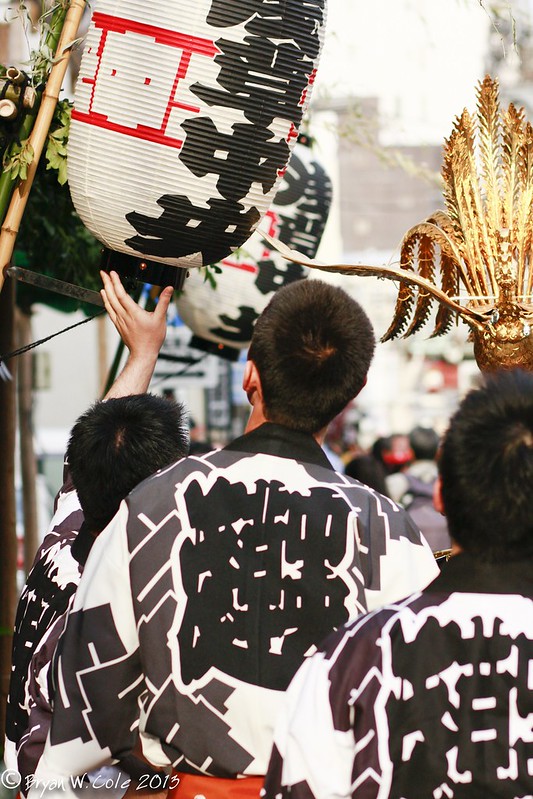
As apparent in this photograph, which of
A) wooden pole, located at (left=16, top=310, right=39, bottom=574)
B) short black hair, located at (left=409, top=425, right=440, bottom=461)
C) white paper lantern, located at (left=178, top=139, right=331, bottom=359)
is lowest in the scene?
wooden pole, located at (left=16, top=310, right=39, bottom=574)

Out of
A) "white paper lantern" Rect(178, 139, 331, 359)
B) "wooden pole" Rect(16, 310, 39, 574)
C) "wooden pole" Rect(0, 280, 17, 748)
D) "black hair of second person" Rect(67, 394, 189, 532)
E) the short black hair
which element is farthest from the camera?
the short black hair

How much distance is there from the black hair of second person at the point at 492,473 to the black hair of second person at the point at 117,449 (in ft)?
3.25

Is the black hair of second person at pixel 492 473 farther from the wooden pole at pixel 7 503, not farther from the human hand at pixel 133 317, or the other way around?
the wooden pole at pixel 7 503

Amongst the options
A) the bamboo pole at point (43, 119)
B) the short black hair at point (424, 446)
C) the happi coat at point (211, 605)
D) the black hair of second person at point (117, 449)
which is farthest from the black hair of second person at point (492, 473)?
the short black hair at point (424, 446)

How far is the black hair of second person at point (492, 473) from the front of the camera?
1517 mm

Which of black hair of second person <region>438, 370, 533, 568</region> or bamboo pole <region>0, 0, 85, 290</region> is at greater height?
bamboo pole <region>0, 0, 85, 290</region>

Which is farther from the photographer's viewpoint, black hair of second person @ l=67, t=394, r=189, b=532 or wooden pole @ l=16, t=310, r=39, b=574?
wooden pole @ l=16, t=310, r=39, b=574

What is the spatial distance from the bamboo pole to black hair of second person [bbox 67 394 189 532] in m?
0.59

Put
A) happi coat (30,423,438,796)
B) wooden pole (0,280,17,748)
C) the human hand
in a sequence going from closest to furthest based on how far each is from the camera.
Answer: happi coat (30,423,438,796)
the human hand
wooden pole (0,280,17,748)

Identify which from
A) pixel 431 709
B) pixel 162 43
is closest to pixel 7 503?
pixel 162 43

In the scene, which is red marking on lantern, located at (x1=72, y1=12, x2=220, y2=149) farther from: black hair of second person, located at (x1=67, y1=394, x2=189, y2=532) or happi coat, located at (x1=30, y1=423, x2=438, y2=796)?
happi coat, located at (x1=30, y1=423, x2=438, y2=796)

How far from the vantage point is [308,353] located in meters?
1.98

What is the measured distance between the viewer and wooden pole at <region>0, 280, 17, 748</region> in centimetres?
402

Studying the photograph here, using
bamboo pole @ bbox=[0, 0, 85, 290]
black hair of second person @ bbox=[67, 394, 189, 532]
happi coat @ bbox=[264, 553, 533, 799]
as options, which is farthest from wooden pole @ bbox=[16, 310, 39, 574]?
happi coat @ bbox=[264, 553, 533, 799]
